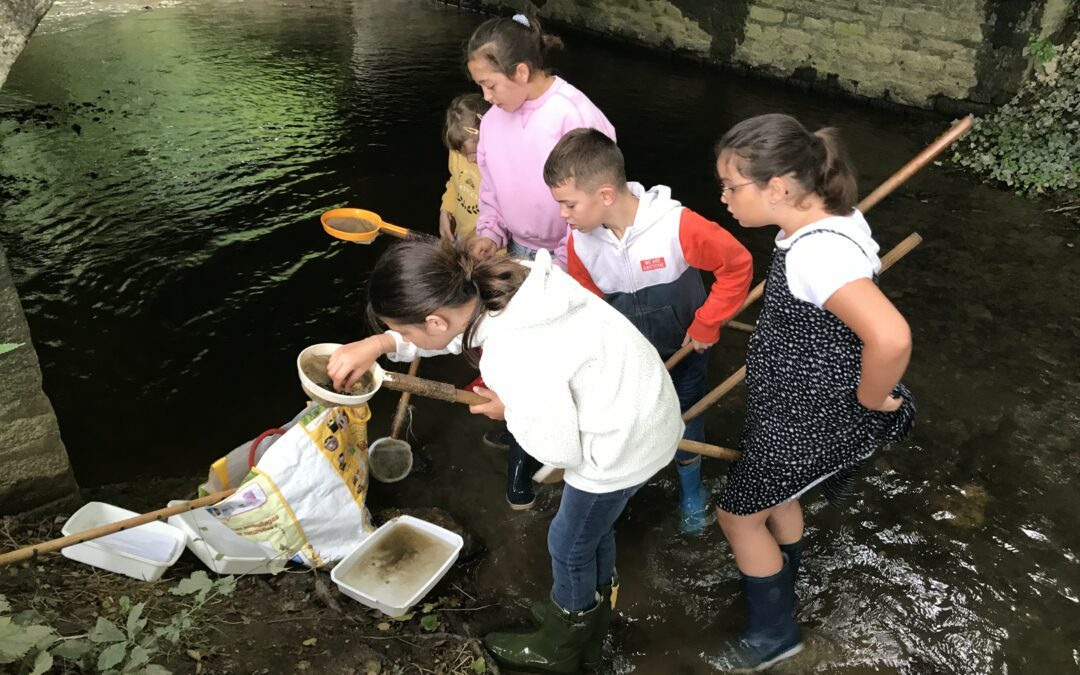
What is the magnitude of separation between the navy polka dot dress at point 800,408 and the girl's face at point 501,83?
1144 millimetres

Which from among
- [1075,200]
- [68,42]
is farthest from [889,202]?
[68,42]

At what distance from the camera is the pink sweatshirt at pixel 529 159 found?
2.64 meters

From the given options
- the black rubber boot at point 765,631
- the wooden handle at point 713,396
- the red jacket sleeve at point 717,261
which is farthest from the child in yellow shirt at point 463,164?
the black rubber boot at point 765,631

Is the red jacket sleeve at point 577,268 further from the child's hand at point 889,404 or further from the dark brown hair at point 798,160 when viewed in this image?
the child's hand at point 889,404

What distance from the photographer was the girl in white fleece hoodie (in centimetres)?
167

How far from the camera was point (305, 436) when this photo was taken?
90.4 inches

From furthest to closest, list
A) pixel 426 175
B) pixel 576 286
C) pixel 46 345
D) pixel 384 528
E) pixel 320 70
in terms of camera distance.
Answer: pixel 320 70
pixel 426 175
pixel 46 345
pixel 384 528
pixel 576 286

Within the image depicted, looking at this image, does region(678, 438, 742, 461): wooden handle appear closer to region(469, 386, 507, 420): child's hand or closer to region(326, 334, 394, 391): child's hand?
region(469, 386, 507, 420): child's hand

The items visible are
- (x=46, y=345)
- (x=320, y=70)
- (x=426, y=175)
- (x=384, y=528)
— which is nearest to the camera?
(x=384, y=528)

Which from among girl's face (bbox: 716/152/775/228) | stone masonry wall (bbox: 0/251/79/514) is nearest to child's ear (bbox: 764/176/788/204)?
girl's face (bbox: 716/152/775/228)

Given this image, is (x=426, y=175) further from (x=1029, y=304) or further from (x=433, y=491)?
(x=1029, y=304)

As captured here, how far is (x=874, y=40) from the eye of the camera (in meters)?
8.02

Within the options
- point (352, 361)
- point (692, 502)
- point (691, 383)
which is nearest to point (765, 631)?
point (692, 502)

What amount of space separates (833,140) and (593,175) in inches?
Answer: 26.8
